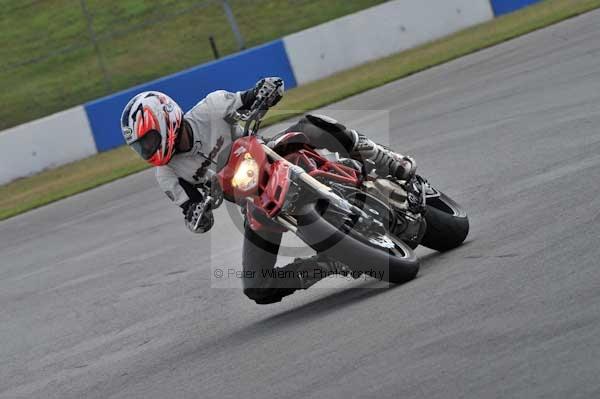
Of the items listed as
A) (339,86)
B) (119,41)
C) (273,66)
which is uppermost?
(119,41)

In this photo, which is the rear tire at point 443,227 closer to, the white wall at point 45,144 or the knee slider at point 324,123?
the knee slider at point 324,123

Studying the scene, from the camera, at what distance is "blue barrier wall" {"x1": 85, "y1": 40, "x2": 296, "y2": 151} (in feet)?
69.3

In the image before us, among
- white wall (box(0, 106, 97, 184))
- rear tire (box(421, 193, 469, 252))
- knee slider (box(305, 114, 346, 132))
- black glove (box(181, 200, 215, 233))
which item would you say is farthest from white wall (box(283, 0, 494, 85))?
black glove (box(181, 200, 215, 233))

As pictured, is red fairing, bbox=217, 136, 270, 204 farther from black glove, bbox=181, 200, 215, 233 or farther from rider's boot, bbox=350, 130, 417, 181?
rider's boot, bbox=350, 130, 417, 181

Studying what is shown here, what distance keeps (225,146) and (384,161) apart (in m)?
1.11

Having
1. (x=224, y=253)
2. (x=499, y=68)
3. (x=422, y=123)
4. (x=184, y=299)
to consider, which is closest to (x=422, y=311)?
(x=184, y=299)

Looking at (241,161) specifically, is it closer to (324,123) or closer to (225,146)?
(225,146)

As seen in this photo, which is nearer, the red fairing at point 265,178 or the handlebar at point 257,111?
the red fairing at point 265,178

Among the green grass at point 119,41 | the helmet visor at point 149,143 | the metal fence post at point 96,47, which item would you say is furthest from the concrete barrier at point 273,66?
the helmet visor at point 149,143

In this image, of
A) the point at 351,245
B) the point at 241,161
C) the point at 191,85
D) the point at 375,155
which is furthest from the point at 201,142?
the point at 191,85

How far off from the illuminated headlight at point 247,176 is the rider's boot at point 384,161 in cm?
98

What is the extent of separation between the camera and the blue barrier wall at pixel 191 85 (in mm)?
21125

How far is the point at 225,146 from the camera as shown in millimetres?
7258

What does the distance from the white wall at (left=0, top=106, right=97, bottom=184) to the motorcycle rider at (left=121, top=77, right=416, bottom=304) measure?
46.0 ft
